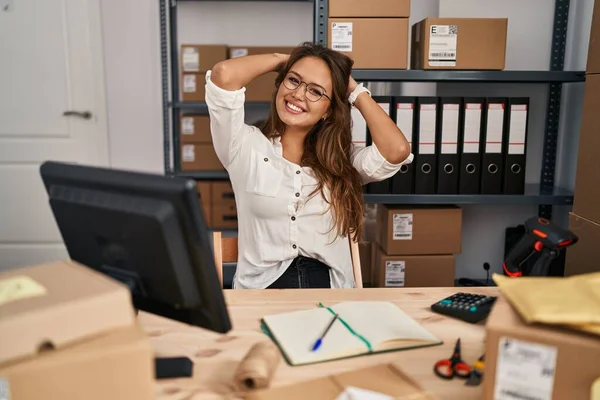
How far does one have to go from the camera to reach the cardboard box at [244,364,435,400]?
2.57 ft

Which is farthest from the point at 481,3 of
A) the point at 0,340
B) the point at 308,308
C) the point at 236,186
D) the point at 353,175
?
the point at 0,340

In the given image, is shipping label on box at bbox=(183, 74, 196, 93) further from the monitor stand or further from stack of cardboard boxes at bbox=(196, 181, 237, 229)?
the monitor stand

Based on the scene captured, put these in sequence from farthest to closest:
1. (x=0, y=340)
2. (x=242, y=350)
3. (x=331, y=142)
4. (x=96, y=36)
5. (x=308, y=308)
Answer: (x=96, y=36), (x=331, y=142), (x=308, y=308), (x=242, y=350), (x=0, y=340)

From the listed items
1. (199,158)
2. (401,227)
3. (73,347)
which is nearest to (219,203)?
(199,158)

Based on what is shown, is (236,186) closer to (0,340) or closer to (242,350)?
(242,350)

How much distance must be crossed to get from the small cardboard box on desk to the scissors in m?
0.47

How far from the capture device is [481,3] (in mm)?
2408

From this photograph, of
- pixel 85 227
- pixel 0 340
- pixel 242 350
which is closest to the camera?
pixel 0 340

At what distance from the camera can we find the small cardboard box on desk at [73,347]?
602mm

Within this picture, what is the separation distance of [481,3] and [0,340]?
7.83ft

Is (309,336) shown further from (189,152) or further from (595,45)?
(189,152)

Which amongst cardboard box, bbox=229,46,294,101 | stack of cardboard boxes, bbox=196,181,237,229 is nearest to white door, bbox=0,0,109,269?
stack of cardboard boxes, bbox=196,181,237,229

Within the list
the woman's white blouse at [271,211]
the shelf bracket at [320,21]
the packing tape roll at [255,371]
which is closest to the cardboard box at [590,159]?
the woman's white blouse at [271,211]

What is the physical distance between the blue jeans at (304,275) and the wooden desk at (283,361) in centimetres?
33
